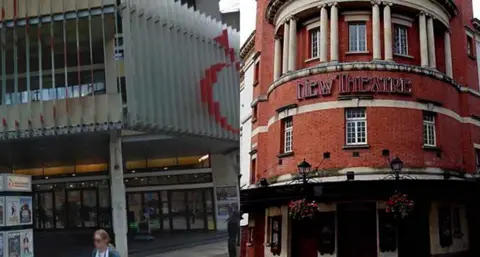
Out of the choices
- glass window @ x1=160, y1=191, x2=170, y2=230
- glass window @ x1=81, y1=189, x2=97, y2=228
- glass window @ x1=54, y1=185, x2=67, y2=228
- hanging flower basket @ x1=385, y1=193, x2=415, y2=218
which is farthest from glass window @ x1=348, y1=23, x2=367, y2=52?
glass window @ x1=54, y1=185, x2=67, y2=228

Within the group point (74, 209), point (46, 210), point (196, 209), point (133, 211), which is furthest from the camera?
point (74, 209)

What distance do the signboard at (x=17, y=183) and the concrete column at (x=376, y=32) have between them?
11.5 metres

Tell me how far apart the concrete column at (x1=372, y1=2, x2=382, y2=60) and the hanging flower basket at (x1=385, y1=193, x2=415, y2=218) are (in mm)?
471

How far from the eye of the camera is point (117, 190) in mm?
17547

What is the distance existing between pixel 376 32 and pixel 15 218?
11618 millimetres

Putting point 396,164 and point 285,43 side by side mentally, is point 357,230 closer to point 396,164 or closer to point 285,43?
point 396,164

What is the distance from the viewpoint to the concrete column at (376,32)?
6.33ft

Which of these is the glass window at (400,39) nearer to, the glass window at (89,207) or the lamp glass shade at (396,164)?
the lamp glass shade at (396,164)

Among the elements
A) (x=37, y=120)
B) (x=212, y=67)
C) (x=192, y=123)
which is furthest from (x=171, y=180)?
(x=37, y=120)

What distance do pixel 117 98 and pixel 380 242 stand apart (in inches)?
629

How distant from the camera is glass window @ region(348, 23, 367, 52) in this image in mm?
1946

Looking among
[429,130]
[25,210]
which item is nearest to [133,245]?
[25,210]

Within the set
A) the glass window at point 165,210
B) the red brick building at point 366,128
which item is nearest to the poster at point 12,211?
the glass window at point 165,210

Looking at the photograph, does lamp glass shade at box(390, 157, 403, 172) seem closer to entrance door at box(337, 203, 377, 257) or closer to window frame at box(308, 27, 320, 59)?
entrance door at box(337, 203, 377, 257)
